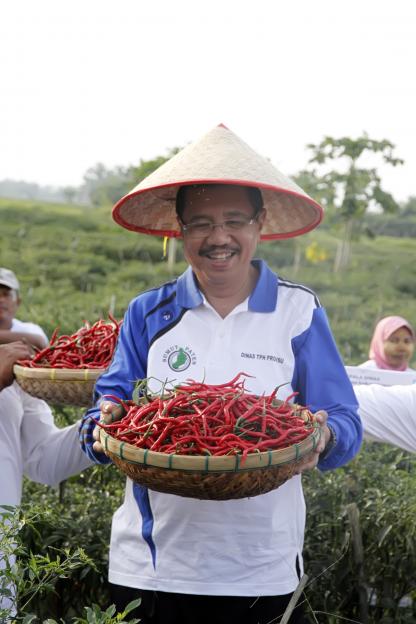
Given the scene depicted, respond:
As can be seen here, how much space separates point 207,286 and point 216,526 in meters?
0.72

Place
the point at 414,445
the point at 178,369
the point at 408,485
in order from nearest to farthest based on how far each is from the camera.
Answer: the point at 178,369, the point at 414,445, the point at 408,485

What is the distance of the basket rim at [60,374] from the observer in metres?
2.48

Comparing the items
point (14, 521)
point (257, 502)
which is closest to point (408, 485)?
point (257, 502)

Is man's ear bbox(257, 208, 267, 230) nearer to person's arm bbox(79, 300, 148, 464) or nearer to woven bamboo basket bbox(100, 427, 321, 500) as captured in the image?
person's arm bbox(79, 300, 148, 464)

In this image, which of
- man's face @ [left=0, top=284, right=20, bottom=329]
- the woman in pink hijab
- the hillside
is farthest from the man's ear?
the hillside

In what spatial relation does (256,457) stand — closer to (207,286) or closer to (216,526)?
(216,526)

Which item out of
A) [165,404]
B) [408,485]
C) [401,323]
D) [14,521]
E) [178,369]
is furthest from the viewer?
[401,323]

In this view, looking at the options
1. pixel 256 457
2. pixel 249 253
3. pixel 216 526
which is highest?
pixel 249 253

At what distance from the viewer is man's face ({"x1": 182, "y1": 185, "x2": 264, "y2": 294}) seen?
2141 millimetres

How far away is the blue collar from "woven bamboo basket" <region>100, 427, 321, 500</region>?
52 cm

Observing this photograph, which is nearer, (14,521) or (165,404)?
(14,521)

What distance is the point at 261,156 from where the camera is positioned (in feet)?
7.52

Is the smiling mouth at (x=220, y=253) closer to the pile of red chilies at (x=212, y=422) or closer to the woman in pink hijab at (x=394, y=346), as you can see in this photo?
the pile of red chilies at (x=212, y=422)

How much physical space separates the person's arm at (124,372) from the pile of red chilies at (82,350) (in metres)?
0.42
